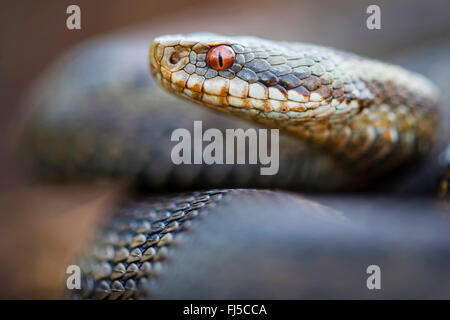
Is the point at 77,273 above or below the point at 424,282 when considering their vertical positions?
below

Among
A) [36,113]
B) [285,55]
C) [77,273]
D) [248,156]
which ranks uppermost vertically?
[285,55]

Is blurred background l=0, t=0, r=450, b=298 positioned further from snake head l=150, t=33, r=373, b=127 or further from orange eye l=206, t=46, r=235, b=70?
orange eye l=206, t=46, r=235, b=70

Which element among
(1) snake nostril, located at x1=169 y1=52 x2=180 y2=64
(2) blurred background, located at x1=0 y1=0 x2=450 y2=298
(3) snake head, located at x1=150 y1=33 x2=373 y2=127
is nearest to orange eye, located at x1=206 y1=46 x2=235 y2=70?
(3) snake head, located at x1=150 y1=33 x2=373 y2=127

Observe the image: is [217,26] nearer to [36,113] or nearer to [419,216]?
[36,113]

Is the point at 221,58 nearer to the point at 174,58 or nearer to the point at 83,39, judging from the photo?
the point at 174,58

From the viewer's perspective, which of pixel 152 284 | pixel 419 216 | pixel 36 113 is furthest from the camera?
pixel 36 113

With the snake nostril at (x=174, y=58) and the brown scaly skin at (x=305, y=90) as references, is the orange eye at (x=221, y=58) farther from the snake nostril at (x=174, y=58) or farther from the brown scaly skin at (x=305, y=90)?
the snake nostril at (x=174, y=58)

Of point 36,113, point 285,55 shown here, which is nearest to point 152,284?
point 285,55
